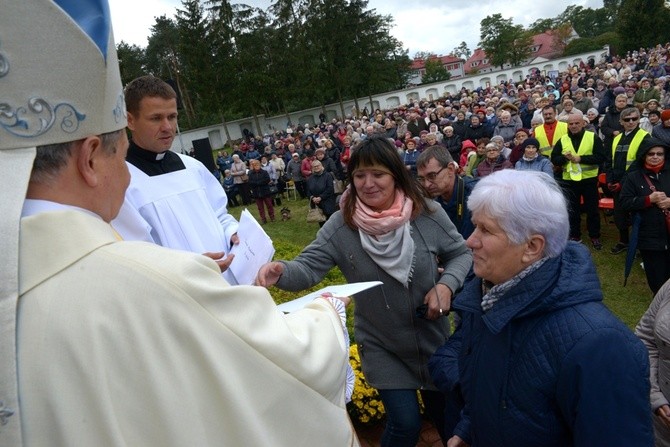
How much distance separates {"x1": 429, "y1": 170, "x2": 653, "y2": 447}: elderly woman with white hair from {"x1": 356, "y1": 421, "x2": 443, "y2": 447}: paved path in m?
1.78

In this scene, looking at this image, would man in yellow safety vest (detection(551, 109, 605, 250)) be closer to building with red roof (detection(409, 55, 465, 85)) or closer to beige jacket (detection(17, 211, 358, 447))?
beige jacket (detection(17, 211, 358, 447))

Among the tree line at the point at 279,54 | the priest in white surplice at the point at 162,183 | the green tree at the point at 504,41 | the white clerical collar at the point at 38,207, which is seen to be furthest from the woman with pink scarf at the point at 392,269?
the green tree at the point at 504,41

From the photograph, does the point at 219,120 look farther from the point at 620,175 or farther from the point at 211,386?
the point at 211,386

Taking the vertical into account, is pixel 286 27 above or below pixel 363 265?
above

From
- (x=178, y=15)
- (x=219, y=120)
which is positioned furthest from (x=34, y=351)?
(x=219, y=120)

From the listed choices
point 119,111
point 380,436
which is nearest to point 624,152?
point 380,436

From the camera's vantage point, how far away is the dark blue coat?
1483mm

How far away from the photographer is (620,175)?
6492 mm

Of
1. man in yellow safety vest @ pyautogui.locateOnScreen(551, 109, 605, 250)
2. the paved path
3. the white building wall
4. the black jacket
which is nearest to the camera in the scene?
the paved path

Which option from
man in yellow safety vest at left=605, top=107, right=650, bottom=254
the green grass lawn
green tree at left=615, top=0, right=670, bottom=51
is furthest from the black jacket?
green tree at left=615, top=0, right=670, bottom=51

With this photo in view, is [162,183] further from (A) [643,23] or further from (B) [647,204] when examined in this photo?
(A) [643,23]

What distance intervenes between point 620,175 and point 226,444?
678 centimetres

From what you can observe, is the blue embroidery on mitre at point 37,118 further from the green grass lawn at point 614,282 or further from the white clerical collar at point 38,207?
the green grass lawn at point 614,282

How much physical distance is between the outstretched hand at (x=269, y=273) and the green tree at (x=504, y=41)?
84142mm
